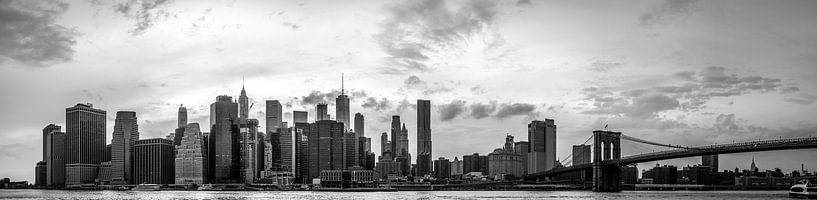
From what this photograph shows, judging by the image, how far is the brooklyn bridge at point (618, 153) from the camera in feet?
275

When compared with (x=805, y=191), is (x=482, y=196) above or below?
below

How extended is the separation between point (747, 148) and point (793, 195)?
5952mm

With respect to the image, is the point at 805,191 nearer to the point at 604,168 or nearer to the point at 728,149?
the point at 728,149

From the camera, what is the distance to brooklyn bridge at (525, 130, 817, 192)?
83.9 metres

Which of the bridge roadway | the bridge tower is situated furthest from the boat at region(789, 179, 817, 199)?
the bridge tower

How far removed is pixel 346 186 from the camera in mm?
176750

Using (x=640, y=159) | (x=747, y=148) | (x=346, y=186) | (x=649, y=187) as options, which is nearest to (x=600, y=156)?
(x=640, y=159)

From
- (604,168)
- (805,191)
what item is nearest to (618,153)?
(604,168)

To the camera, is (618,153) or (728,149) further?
(618,153)

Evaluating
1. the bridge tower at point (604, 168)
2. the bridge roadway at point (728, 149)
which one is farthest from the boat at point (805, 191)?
the bridge tower at point (604, 168)

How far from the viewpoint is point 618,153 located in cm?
12738

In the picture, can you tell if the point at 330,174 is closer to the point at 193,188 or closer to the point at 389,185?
the point at 389,185

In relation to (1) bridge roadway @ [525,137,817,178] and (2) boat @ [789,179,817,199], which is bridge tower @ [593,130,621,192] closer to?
(1) bridge roadway @ [525,137,817,178]

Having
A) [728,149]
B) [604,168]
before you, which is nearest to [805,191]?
[728,149]
